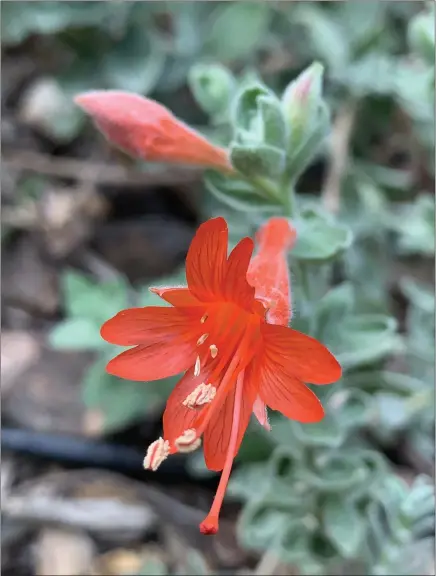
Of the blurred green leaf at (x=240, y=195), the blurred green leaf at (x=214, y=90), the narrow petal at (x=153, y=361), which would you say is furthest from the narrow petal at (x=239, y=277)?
the blurred green leaf at (x=214, y=90)

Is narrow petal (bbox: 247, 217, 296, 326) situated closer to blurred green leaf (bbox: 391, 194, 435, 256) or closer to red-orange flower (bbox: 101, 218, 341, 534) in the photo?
red-orange flower (bbox: 101, 218, 341, 534)

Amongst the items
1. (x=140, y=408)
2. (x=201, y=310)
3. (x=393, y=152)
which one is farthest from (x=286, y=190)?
(x=393, y=152)

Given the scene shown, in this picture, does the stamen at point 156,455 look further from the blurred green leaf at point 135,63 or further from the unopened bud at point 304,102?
the blurred green leaf at point 135,63

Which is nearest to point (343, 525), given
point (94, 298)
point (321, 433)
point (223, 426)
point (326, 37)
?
point (321, 433)

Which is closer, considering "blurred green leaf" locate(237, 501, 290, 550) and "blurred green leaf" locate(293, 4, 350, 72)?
"blurred green leaf" locate(237, 501, 290, 550)

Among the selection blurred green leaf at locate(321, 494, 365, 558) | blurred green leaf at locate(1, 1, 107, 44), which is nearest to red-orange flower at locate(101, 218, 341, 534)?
blurred green leaf at locate(321, 494, 365, 558)

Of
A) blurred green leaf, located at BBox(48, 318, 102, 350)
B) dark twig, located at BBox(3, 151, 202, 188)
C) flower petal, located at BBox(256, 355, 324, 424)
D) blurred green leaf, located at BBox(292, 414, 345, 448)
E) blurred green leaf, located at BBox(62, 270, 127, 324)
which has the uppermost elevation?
flower petal, located at BBox(256, 355, 324, 424)

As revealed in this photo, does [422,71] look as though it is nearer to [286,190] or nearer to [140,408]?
[286,190]

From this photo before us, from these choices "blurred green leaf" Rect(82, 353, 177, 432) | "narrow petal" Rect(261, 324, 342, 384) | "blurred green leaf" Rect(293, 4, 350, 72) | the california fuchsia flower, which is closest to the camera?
"narrow petal" Rect(261, 324, 342, 384)
